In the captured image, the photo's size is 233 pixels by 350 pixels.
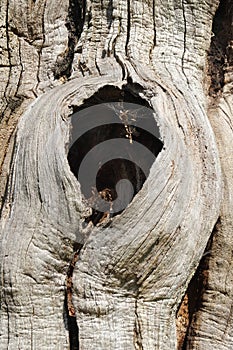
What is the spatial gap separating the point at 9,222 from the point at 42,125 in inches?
15.9

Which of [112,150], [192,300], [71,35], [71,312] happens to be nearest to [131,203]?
[112,150]

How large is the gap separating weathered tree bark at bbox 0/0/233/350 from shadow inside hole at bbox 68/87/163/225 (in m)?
0.07

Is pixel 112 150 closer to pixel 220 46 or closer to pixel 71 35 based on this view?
pixel 71 35

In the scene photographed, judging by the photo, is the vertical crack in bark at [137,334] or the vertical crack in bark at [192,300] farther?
the vertical crack in bark at [192,300]

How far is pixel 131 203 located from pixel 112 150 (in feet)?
1.22

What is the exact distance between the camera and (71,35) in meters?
2.98

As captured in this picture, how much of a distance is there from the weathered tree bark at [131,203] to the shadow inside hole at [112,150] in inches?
2.8

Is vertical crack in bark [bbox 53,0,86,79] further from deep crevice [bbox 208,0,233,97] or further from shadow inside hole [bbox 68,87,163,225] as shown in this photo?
deep crevice [bbox 208,0,233,97]

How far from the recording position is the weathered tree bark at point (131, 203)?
2332mm

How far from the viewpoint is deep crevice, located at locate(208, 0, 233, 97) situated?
2.93 meters

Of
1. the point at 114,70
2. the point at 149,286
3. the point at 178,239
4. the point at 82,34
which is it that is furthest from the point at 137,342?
the point at 82,34

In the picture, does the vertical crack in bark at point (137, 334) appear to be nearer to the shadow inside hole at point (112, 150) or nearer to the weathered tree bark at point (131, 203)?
the weathered tree bark at point (131, 203)

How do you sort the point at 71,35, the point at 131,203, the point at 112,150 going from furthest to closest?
the point at 71,35 → the point at 112,150 → the point at 131,203

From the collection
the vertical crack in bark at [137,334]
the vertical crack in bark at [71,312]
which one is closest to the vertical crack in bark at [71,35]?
the vertical crack in bark at [71,312]
